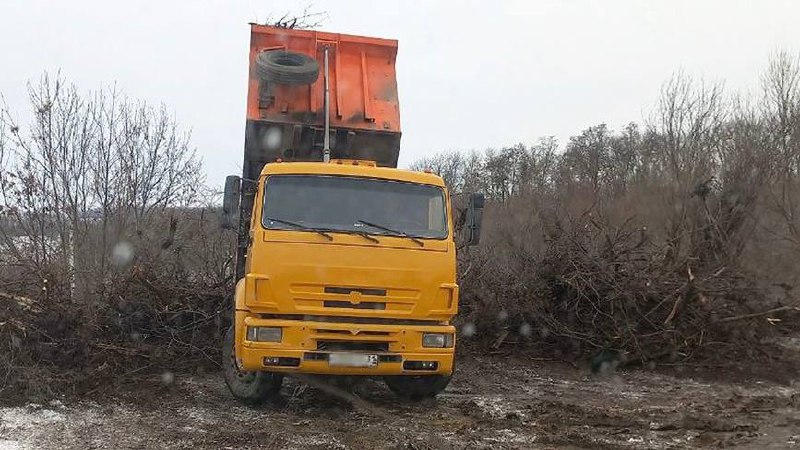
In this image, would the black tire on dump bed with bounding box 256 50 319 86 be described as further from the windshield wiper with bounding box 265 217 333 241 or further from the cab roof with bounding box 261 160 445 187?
the windshield wiper with bounding box 265 217 333 241

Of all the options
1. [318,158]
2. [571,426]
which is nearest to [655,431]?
[571,426]

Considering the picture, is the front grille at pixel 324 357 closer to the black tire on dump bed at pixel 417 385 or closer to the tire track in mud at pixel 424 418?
the tire track in mud at pixel 424 418

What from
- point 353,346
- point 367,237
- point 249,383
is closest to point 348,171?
point 367,237

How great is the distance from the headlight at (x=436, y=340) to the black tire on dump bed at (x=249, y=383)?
1715mm

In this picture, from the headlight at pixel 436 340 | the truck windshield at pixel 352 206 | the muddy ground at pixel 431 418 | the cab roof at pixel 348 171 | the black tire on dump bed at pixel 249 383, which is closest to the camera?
the muddy ground at pixel 431 418

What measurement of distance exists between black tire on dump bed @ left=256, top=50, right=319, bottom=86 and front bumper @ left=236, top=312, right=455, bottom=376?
3421mm

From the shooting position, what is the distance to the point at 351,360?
705cm

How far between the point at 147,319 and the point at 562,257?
637cm

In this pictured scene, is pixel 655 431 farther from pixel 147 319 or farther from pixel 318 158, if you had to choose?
pixel 147 319

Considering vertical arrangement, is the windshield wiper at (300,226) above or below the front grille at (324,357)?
above

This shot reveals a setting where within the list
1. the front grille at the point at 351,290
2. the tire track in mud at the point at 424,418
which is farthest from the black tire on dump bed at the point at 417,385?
the front grille at the point at 351,290

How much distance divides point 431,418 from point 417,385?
72 centimetres

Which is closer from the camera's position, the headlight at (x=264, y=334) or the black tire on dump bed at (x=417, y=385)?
the headlight at (x=264, y=334)

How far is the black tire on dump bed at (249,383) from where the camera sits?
775cm
